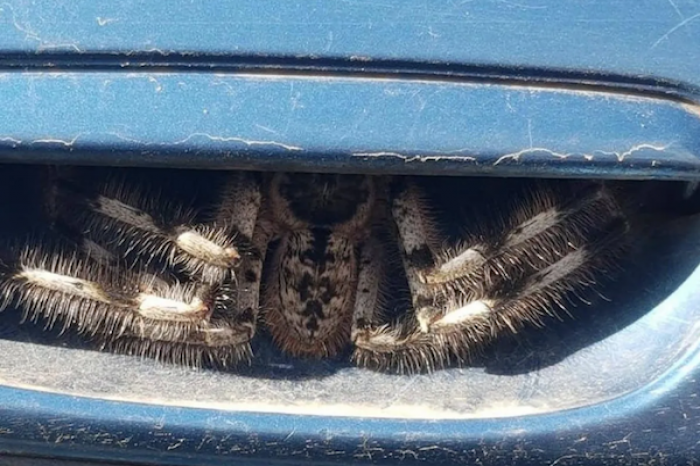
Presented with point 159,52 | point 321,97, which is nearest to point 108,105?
point 159,52

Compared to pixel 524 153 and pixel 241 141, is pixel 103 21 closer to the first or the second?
pixel 241 141

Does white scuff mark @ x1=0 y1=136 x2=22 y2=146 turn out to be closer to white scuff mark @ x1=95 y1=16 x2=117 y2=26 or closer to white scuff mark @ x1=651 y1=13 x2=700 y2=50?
white scuff mark @ x1=95 y1=16 x2=117 y2=26

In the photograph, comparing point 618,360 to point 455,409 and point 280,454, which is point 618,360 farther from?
point 280,454

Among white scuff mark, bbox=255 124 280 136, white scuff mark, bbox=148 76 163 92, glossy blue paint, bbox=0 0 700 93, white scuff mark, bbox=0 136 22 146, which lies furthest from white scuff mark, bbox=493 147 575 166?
white scuff mark, bbox=0 136 22 146

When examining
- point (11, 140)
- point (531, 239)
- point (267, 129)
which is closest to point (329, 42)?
point (267, 129)

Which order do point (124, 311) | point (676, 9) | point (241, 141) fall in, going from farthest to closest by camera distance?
point (124, 311)
point (676, 9)
point (241, 141)

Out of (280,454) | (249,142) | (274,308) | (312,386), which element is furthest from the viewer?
(274,308)

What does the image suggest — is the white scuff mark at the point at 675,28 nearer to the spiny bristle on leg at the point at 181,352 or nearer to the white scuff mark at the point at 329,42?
the white scuff mark at the point at 329,42
